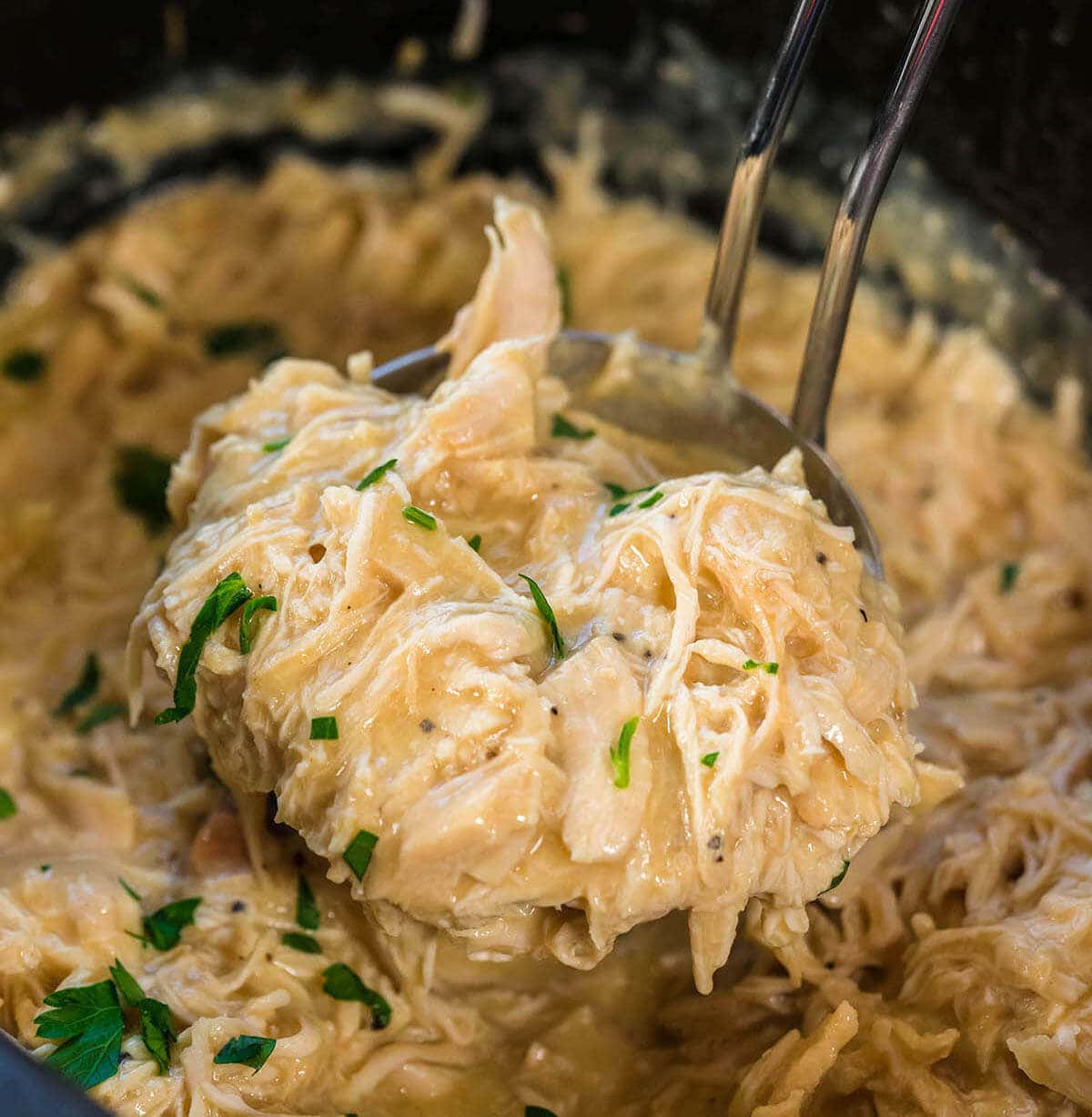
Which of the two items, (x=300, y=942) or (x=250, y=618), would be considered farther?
(x=300, y=942)

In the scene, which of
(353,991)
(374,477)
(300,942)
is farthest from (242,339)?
(353,991)

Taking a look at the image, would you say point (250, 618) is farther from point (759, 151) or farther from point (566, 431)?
point (759, 151)

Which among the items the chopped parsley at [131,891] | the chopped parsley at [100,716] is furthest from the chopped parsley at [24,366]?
the chopped parsley at [131,891]

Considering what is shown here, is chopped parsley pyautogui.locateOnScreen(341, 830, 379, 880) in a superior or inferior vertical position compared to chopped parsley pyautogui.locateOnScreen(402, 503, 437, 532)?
inferior

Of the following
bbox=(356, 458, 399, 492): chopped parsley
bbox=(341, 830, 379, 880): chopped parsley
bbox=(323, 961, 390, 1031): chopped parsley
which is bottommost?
bbox=(323, 961, 390, 1031): chopped parsley

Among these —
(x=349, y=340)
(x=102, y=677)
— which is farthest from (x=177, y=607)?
(x=349, y=340)

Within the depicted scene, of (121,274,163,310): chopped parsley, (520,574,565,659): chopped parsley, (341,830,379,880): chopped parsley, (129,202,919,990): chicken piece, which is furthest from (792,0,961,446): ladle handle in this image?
(121,274,163,310): chopped parsley

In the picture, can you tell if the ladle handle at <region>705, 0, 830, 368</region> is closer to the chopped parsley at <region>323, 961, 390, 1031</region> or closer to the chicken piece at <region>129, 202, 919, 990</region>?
the chicken piece at <region>129, 202, 919, 990</region>
